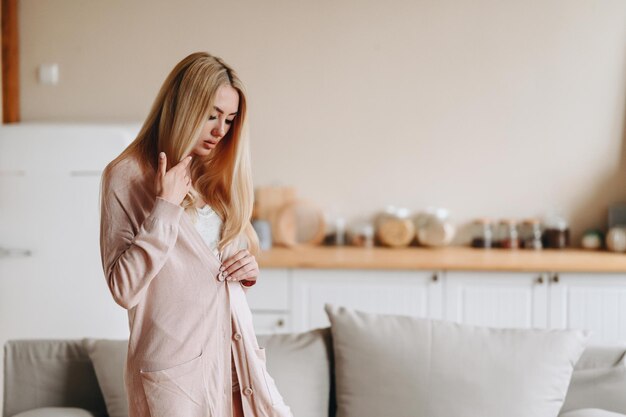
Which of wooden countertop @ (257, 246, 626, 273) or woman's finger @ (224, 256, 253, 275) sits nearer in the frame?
woman's finger @ (224, 256, 253, 275)

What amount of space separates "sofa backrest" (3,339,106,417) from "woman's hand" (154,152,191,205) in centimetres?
98

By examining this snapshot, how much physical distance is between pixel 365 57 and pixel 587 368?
94.6 inches

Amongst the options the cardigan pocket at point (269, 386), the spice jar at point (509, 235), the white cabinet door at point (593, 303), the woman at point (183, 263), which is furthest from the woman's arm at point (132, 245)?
the spice jar at point (509, 235)

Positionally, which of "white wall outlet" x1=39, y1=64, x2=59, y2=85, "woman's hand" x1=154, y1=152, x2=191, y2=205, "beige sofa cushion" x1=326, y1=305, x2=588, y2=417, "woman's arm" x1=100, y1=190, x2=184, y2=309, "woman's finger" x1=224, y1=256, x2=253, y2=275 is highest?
"white wall outlet" x1=39, y1=64, x2=59, y2=85

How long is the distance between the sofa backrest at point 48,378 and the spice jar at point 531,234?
2575 millimetres

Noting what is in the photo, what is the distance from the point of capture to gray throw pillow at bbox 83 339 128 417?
2.31 metres

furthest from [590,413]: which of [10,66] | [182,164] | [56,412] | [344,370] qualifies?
[10,66]

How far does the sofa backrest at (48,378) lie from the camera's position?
2.40m

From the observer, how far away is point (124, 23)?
14.6 feet

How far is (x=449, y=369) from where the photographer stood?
231 cm

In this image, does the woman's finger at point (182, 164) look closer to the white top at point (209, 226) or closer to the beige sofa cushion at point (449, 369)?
the white top at point (209, 226)

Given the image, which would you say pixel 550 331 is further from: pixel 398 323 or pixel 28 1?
pixel 28 1

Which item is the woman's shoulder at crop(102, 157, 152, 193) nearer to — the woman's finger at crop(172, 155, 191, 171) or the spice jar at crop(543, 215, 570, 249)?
the woman's finger at crop(172, 155, 191, 171)

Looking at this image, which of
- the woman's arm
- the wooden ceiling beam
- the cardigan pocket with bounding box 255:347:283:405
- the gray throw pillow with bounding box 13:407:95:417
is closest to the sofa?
the gray throw pillow with bounding box 13:407:95:417
